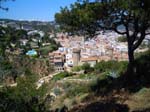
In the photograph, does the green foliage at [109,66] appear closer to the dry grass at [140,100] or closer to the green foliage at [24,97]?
the dry grass at [140,100]

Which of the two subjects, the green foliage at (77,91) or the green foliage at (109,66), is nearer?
the green foliage at (77,91)

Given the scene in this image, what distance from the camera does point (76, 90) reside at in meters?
15.9

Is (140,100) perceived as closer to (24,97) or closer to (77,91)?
(77,91)

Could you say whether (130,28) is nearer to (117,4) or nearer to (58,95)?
(117,4)

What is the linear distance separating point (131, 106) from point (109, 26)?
399 cm

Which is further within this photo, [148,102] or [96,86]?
[96,86]

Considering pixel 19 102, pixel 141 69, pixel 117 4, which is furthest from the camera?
pixel 141 69

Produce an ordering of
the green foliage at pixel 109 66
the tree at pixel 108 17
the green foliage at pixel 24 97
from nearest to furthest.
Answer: the green foliage at pixel 24 97 → the tree at pixel 108 17 → the green foliage at pixel 109 66

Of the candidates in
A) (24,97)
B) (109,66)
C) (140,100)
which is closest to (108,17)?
(140,100)

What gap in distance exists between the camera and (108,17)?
1406 centimetres

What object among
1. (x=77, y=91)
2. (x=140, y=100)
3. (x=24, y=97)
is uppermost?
(x=24, y=97)

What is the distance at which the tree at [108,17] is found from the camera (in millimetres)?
12852

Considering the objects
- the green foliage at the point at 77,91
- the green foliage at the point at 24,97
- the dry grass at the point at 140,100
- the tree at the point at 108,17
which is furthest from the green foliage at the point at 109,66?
the green foliage at the point at 24,97

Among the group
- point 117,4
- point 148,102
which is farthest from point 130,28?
point 148,102
